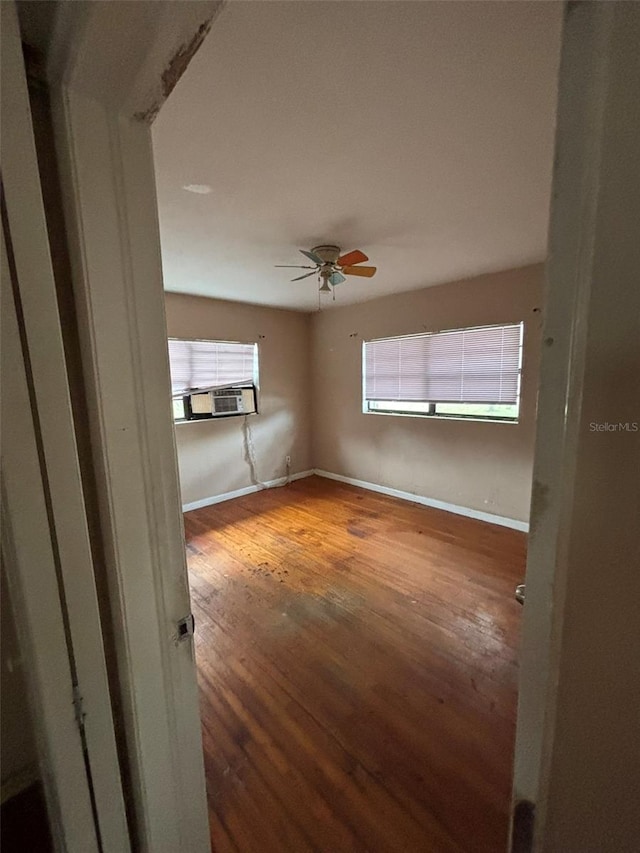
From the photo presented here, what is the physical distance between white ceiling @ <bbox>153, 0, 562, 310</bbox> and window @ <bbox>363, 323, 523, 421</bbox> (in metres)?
1.06

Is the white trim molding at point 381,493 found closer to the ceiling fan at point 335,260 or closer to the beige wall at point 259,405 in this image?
the beige wall at point 259,405

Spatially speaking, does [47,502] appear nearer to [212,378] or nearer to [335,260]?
[335,260]

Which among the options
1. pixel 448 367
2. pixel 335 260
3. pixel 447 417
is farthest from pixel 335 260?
pixel 447 417

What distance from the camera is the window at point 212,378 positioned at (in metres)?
3.86

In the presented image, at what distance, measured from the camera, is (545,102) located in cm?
122

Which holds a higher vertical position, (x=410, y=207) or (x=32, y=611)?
(x=410, y=207)

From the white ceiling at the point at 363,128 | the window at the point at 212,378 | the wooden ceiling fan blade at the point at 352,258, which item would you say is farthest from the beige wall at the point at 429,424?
the wooden ceiling fan blade at the point at 352,258

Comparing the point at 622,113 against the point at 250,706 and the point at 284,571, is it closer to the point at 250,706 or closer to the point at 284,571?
the point at 250,706

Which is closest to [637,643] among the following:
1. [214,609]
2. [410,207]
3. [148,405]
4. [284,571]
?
[148,405]

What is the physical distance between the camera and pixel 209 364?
13.4 feet

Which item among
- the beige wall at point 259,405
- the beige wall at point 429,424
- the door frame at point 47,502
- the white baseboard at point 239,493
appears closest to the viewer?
the door frame at point 47,502

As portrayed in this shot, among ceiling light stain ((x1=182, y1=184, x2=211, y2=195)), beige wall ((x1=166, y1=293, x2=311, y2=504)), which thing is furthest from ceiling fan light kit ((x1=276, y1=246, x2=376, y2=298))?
beige wall ((x1=166, y1=293, x2=311, y2=504))

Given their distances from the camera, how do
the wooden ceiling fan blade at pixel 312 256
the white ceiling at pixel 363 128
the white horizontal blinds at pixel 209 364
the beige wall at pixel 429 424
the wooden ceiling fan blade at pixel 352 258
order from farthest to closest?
the white horizontal blinds at pixel 209 364
the beige wall at pixel 429 424
the wooden ceiling fan blade at pixel 312 256
the wooden ceiling fan blade at pixel 352 258
the white ceiling at pixel 363 128

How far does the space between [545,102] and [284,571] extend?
9.44 feet
